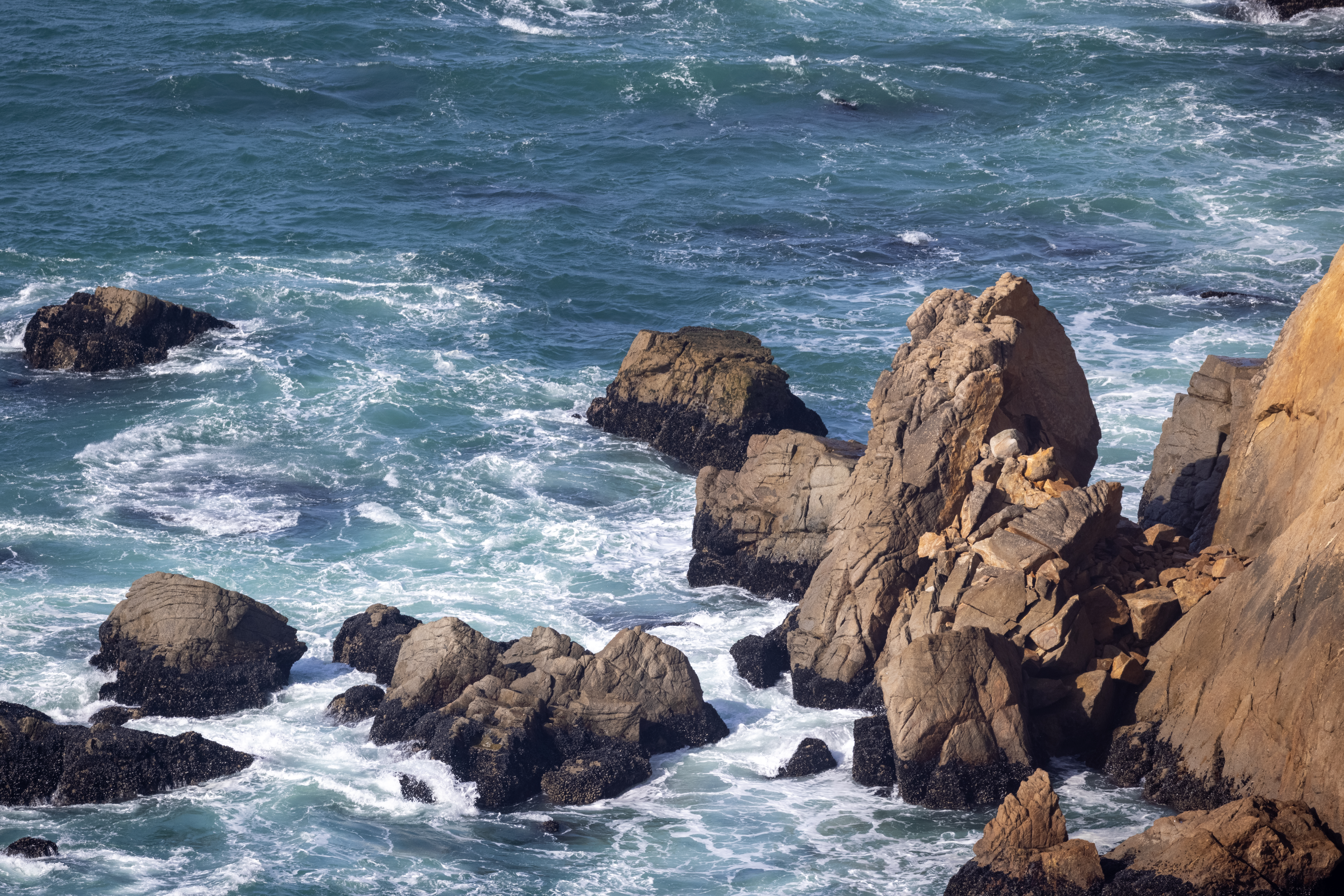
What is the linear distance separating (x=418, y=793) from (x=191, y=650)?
5846 mm

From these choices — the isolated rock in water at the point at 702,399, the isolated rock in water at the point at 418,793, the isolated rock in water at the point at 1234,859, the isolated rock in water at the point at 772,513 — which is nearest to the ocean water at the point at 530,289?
the isolated rock in water at the point at 418,793

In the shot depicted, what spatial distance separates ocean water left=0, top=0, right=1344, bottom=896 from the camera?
22016 millimetres

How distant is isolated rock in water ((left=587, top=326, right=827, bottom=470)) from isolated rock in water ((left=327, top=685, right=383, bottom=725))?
12952mm

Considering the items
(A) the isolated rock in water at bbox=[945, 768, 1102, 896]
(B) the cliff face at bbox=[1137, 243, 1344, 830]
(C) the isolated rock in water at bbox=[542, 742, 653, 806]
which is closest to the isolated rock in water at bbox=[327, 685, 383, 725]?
(C) the isolated rock in water at bbox=[542, 742, 653, 806]

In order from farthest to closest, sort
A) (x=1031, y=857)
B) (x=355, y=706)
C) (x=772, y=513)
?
(x=772, y=513)
(x=355, y=706)
(x=1031, y=857)

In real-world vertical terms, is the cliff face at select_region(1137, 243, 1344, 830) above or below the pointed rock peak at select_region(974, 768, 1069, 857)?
above

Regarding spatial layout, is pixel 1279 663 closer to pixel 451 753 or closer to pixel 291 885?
pixel 451 753

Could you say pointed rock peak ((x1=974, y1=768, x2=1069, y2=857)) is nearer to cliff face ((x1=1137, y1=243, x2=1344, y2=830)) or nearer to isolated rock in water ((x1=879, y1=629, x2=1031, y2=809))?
isolated rock in water ((x1=879, y1=629, x2=1031, y2=809))

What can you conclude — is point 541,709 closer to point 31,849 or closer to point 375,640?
point 375,640

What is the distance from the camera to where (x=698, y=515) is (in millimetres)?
31375

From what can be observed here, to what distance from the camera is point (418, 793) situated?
73.4ft

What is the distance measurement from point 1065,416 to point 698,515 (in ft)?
27.2

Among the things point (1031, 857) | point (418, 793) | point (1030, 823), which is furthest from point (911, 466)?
point (418, 793)

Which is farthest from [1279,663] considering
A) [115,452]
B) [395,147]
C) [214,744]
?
[395,147]
